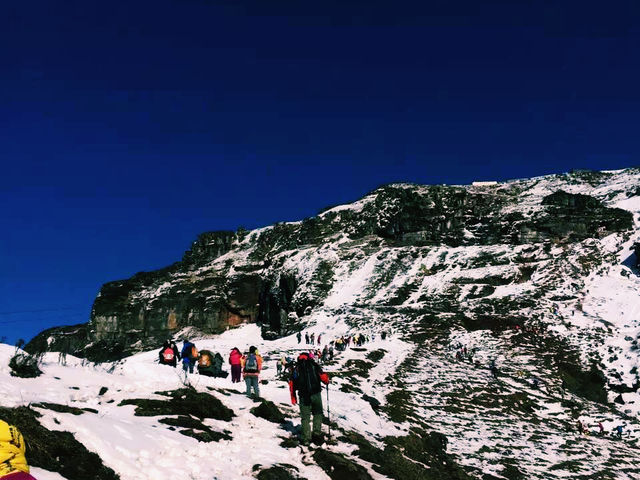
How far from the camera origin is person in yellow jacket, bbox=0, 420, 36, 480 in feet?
11.5

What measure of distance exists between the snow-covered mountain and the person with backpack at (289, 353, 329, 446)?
0.59m

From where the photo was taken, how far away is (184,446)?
9219 millimetres

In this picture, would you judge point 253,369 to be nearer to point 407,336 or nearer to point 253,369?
point 253,369

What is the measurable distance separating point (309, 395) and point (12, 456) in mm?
8677

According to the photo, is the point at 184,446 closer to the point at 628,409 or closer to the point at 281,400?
the point at 281,400

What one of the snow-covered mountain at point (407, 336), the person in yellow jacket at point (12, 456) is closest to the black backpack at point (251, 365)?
the snow-covered mountain at point (407, 336)

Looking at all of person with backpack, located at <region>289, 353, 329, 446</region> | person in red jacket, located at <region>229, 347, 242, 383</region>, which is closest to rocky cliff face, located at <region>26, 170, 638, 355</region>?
person in red jacket, located at <region>229, 347, 242, 383</region>

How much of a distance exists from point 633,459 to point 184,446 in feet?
65.3

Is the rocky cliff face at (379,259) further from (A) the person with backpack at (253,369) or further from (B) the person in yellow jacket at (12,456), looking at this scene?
(B) the person in yellow jacket at (12,456)

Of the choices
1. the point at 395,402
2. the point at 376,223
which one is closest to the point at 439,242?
the point at 376,223

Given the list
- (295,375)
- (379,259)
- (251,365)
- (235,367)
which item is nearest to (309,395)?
(295,375)

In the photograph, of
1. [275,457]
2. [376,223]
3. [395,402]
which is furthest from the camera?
[376,223]

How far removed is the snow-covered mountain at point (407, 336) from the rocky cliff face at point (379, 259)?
16.7 inches

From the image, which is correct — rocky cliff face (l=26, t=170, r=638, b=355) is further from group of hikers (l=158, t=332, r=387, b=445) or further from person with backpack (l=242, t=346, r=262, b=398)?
person with backpack (l=242, t=346, r=262, b=398)
